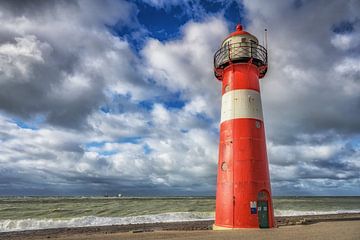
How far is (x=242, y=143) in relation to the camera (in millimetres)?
12430

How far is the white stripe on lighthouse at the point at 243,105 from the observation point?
12703 mm

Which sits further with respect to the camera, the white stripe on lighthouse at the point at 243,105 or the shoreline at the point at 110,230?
the shoreline at the point at 110,230

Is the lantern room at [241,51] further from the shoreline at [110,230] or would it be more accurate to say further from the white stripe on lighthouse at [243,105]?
the shoreline at [110,230]

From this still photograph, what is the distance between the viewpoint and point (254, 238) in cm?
969

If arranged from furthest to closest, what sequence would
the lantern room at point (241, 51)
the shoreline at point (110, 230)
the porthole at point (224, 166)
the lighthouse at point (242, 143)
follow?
the shoreline at point (110, 230) → the lantern room at point (241, 51) → the porthole at point (224, 166) → the lighthouse at point (242, 143)

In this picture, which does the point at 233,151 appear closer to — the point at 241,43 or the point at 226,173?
the point at 226,173

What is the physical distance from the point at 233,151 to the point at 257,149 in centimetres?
98

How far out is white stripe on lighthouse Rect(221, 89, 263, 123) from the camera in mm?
12703

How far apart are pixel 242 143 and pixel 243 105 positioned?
1610 mm

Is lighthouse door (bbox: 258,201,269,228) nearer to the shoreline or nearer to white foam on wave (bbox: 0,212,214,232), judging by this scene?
the shoreline

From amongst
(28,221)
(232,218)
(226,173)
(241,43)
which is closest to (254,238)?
(232,218)

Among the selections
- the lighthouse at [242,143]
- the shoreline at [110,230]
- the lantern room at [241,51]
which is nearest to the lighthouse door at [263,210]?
the lighthouse at [242,143]

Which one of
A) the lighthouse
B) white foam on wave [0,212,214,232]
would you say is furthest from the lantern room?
white foam on wave [0,212,214,232]

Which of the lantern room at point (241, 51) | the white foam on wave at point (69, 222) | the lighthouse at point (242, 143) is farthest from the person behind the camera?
the white foam on wave at point (69, 222)
